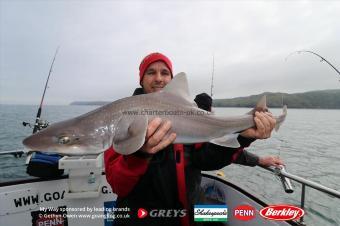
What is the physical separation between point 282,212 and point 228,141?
150 cm

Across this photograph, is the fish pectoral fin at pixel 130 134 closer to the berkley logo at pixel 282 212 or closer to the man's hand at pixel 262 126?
the man's hand at pixel 262 126

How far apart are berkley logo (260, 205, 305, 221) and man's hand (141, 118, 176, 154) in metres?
2.14

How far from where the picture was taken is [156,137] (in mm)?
2477

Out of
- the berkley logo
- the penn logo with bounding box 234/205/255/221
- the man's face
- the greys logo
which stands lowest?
the penn logo with bounding box 234/205/255/221

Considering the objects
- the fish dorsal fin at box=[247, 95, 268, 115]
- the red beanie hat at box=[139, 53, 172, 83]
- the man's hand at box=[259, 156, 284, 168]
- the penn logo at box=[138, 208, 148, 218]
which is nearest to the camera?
the penn logo at box=[138, 208, 148, 218]

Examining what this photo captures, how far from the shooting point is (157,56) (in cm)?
407

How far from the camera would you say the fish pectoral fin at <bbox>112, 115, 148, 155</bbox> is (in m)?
2.36

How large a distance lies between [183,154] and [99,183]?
2307 mm

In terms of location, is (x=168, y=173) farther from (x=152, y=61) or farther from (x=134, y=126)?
(x=152, y=61)

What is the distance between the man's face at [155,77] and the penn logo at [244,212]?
8.49ft

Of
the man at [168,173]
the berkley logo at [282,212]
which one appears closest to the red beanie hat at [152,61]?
the man at [168,173]

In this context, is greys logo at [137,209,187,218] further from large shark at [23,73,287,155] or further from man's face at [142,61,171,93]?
man's face at [142,61,171,93]

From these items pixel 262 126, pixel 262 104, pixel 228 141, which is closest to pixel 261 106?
pixel 262 104

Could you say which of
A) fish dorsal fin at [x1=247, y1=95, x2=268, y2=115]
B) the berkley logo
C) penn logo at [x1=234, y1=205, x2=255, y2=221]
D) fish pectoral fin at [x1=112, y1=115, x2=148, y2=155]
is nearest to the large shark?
fish pectoral fin at [x1=112, y1=115, x2=148, y2=155]
